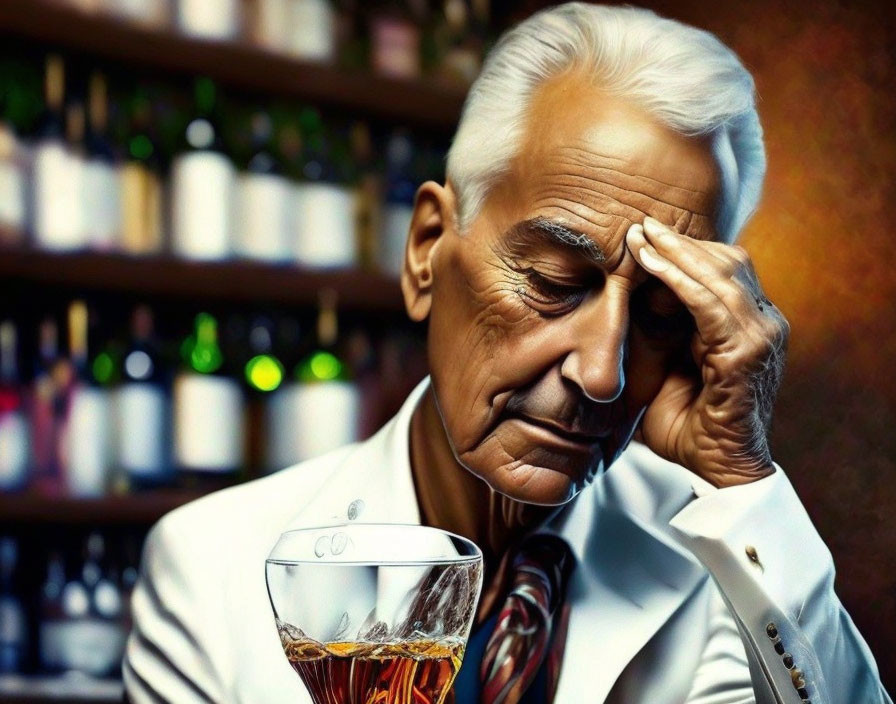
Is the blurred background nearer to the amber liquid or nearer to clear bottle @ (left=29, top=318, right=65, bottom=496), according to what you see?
clear bottle @ (left=29, top=318, right=65, bottom=496)

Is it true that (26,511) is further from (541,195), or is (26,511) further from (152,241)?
(541,195)

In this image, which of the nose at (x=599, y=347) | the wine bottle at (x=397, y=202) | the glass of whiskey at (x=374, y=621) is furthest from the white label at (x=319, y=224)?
the glass of whiskey at (x=374, y=621)

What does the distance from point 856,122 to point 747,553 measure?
2.49 ft

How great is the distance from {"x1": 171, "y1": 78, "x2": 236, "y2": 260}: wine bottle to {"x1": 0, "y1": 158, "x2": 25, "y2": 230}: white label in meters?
0.30

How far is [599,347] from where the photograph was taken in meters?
1.07

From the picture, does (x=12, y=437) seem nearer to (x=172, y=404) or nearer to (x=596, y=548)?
(x=172, y=404)

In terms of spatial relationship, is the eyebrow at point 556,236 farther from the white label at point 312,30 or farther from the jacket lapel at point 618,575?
the white label at point 312,30

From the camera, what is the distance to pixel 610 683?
123cm

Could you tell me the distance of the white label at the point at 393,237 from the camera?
8.21ft

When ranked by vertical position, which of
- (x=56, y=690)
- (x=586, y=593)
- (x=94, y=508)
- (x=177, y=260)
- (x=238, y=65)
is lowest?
(x=56, y=690)

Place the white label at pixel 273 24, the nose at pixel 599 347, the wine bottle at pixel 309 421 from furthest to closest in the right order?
the white label at pixel 273 24 → the wine bottle at pixel 309 421 → the nose at pixel 599 347

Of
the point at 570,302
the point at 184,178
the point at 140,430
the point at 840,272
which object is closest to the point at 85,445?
the point at 140,430

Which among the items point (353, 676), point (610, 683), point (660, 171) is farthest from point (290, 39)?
point (353, 676)

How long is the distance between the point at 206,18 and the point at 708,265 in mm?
1528
